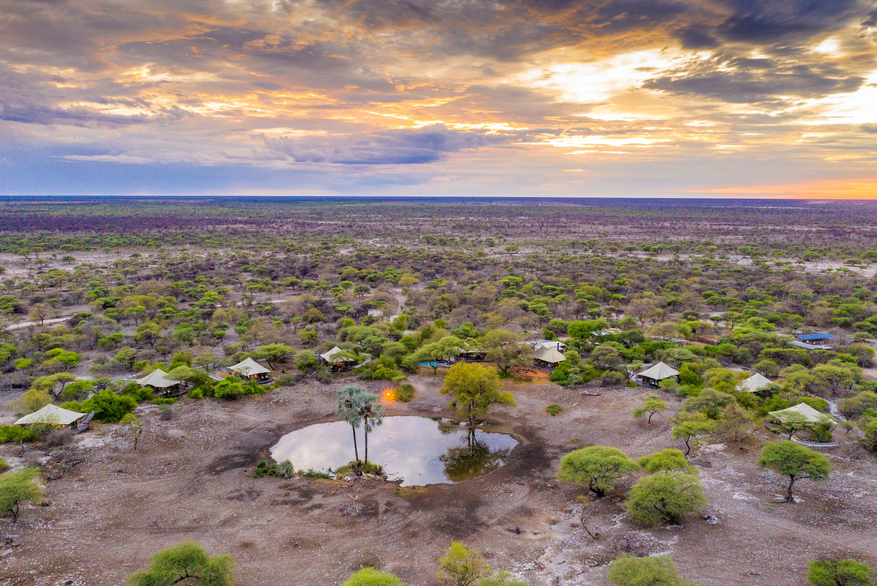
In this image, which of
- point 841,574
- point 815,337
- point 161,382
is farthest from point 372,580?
point 815,337

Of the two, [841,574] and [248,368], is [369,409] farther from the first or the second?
[841,574]

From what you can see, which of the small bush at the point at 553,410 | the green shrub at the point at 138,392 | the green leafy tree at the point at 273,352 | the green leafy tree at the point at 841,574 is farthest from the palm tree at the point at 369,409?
the green leafy tree at the point at 841,574

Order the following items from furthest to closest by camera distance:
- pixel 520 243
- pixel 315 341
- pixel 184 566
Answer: pixel 520 243, pixel 315 341, pixel 184 566

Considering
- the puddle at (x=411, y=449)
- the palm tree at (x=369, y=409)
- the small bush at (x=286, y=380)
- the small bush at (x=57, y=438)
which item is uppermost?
the palm tree at (x=369, y=409)

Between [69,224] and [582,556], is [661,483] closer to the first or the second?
[582,556]

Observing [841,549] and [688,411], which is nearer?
[841,549]

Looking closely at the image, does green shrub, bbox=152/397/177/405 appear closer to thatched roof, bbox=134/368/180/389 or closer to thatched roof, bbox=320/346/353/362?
thatched roof, bbox=134/368/180/389

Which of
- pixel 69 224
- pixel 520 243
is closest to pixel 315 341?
pixel 520 243

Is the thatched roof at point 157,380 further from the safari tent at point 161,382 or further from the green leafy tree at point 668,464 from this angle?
the green leafy tree at point 668,464
